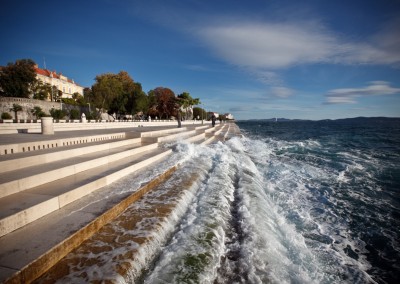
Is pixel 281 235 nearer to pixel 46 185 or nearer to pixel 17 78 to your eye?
pixel 46 185

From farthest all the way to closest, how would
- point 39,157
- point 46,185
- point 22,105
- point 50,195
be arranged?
point 22,105, point 39,157, point 46,185, point 50,195

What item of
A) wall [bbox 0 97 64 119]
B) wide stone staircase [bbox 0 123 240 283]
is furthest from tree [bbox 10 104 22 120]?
wide stone staircase [bbox 0 123 240 283]

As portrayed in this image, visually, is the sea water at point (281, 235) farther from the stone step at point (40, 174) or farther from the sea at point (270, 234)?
the stone step at point (40, 174)

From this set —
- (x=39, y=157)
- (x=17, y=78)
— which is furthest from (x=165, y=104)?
(x=39, y=157)

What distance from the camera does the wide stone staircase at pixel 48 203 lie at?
105 inches

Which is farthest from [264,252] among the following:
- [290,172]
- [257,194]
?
[290,172]

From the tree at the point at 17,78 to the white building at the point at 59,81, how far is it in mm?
25081

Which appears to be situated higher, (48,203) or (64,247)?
(48,203)

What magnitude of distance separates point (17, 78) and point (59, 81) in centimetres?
3343

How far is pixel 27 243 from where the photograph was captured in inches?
112

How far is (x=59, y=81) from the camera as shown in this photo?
7069cm

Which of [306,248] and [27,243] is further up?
[27,243]

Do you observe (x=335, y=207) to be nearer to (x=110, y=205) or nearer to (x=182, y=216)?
(x=182, y=216)

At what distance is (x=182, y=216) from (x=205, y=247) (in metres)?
1.18
